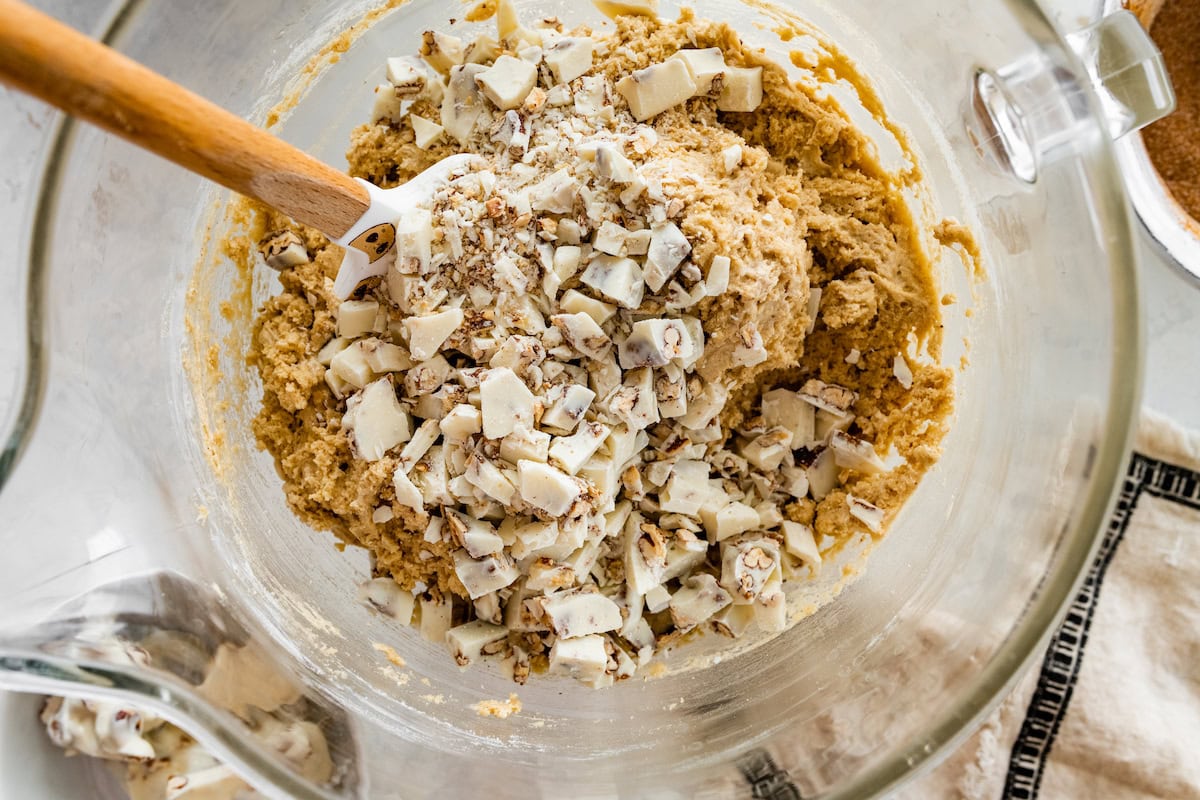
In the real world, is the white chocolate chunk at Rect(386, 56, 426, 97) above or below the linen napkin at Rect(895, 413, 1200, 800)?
above

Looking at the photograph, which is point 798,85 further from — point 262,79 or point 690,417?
point 262,79

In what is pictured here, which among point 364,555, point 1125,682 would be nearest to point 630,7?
point 364,555

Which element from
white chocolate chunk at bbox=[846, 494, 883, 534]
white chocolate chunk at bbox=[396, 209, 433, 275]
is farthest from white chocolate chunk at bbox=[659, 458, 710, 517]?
white chocolate chunk at bbox=[396, 209, 433, 275]

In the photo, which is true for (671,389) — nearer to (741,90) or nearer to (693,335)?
(693,335)

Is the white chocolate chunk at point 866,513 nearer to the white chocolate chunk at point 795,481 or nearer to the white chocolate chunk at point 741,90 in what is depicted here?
the white chocolate chunk at point 795,481

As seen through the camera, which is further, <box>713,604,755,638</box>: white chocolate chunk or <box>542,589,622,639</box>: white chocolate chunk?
<box>713,604,755,638</box>: white chocolate chunk

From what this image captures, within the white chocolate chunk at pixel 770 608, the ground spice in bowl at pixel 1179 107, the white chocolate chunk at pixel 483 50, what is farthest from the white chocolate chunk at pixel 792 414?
the ground spice in bowl at pixel 1179 107

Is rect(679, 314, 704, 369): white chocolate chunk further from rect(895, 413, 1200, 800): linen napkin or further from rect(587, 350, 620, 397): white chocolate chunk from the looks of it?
Answer: rect(895, 413, 1200, 800): linen napkin
